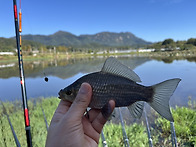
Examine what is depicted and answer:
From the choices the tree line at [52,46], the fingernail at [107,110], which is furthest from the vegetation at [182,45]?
the fingernail at [107,110]

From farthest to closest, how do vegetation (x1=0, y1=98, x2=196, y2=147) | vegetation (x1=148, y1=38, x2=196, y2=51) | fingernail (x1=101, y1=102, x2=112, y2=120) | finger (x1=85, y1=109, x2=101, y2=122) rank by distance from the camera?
vegetation (x1=148, y1=38, x2=196, y2=51) → vegetation (x1=0, y1=98, x2=196, y2=147) → finger (x1=85, y1=109, x2=101, y2=122) → fingernail (x1=101, y1=102, x2=112, y2=120)

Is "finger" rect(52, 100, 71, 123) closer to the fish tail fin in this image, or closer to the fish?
the fish

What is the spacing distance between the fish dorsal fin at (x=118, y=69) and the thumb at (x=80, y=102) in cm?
38

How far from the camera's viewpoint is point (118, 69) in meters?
1.90

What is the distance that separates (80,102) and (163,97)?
3.21 feet

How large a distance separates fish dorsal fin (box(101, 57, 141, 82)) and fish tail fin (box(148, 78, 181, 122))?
291 millimetres

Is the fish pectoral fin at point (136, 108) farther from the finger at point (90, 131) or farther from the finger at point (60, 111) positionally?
the finger at point (60, 111)

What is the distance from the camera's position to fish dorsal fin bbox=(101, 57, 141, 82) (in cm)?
187

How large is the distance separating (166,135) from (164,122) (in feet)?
1.57

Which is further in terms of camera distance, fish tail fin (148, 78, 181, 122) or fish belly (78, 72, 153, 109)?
fish belly (78, 72, 153, 109)

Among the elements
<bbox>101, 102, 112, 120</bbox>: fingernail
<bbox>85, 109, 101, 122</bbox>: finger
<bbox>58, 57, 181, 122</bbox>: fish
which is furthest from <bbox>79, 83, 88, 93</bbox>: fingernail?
<bbox>85, 109, 101, 122</bbox>: finger

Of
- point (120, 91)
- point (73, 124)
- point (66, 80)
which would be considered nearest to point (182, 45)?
point (66, 80)

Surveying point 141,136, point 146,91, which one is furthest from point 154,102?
point 141,136

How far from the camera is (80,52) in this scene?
9888 centimetres
